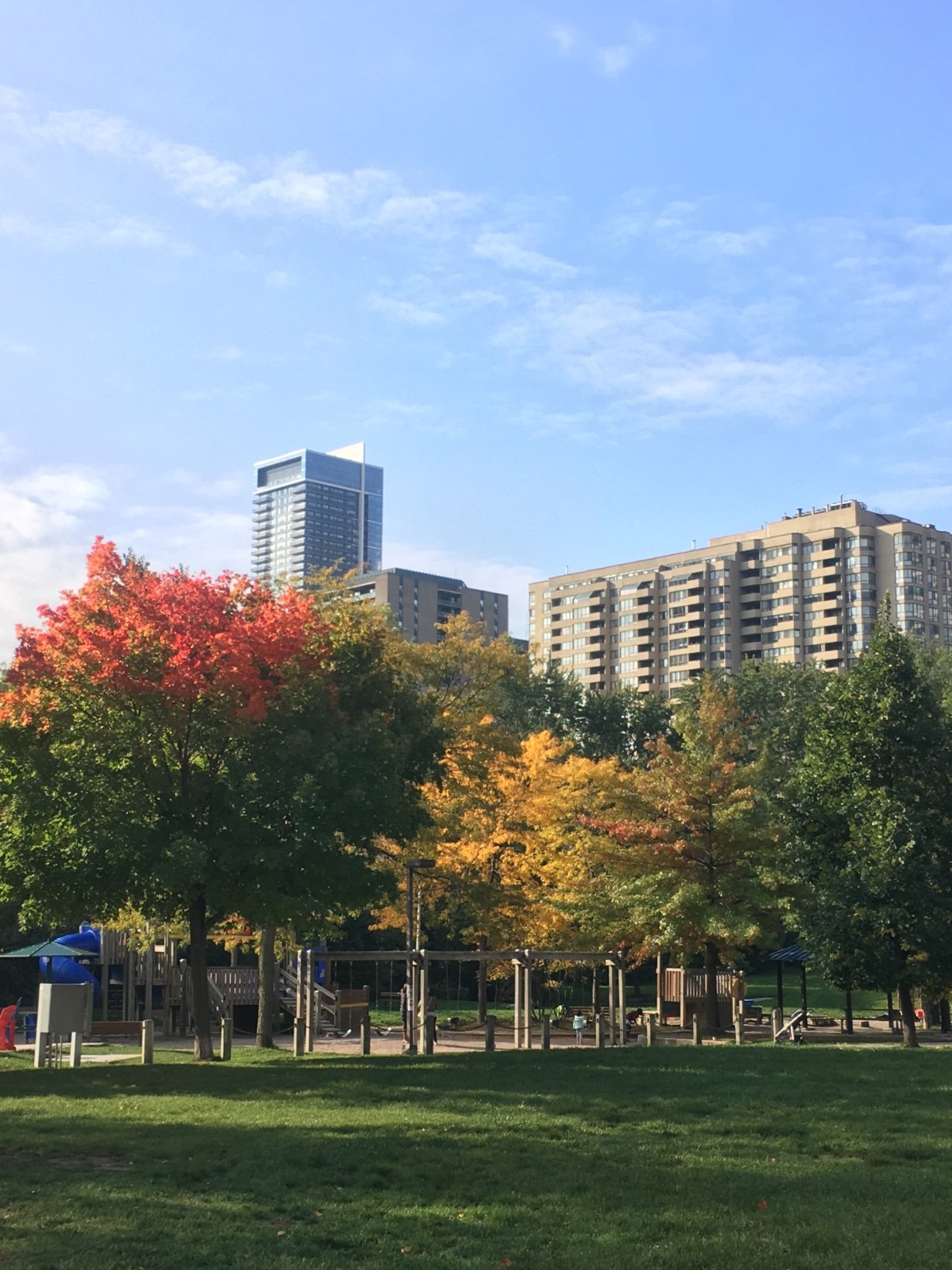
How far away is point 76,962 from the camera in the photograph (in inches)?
1817

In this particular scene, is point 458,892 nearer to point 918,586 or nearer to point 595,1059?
point 595,1059

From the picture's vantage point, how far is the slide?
1775 inches

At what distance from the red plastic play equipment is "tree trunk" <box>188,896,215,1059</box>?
333 inches

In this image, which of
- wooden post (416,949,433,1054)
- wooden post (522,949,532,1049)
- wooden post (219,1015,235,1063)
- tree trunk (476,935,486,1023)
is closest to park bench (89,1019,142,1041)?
wooden post (416,949,433,1054)

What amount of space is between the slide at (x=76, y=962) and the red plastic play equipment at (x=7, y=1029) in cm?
874

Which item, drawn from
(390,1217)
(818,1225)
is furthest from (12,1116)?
(818,1225)

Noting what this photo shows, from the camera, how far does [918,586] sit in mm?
186625

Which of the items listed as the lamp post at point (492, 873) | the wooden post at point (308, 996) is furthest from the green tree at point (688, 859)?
the wooden post at point (308, 996)

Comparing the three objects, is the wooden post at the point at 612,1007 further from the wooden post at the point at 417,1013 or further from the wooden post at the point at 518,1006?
the wooden post at the point at 417,1013

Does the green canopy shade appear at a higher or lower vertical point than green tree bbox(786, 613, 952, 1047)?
lower

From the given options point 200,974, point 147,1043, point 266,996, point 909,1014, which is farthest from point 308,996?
point 909,1014

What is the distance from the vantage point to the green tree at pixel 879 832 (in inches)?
1187

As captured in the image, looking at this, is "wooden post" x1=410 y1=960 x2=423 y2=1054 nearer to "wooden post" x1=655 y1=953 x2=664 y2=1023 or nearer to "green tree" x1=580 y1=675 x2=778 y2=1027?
"green tree" x1=580 y1=675 x2=778 y2=1027

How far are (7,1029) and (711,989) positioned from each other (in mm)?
20465
